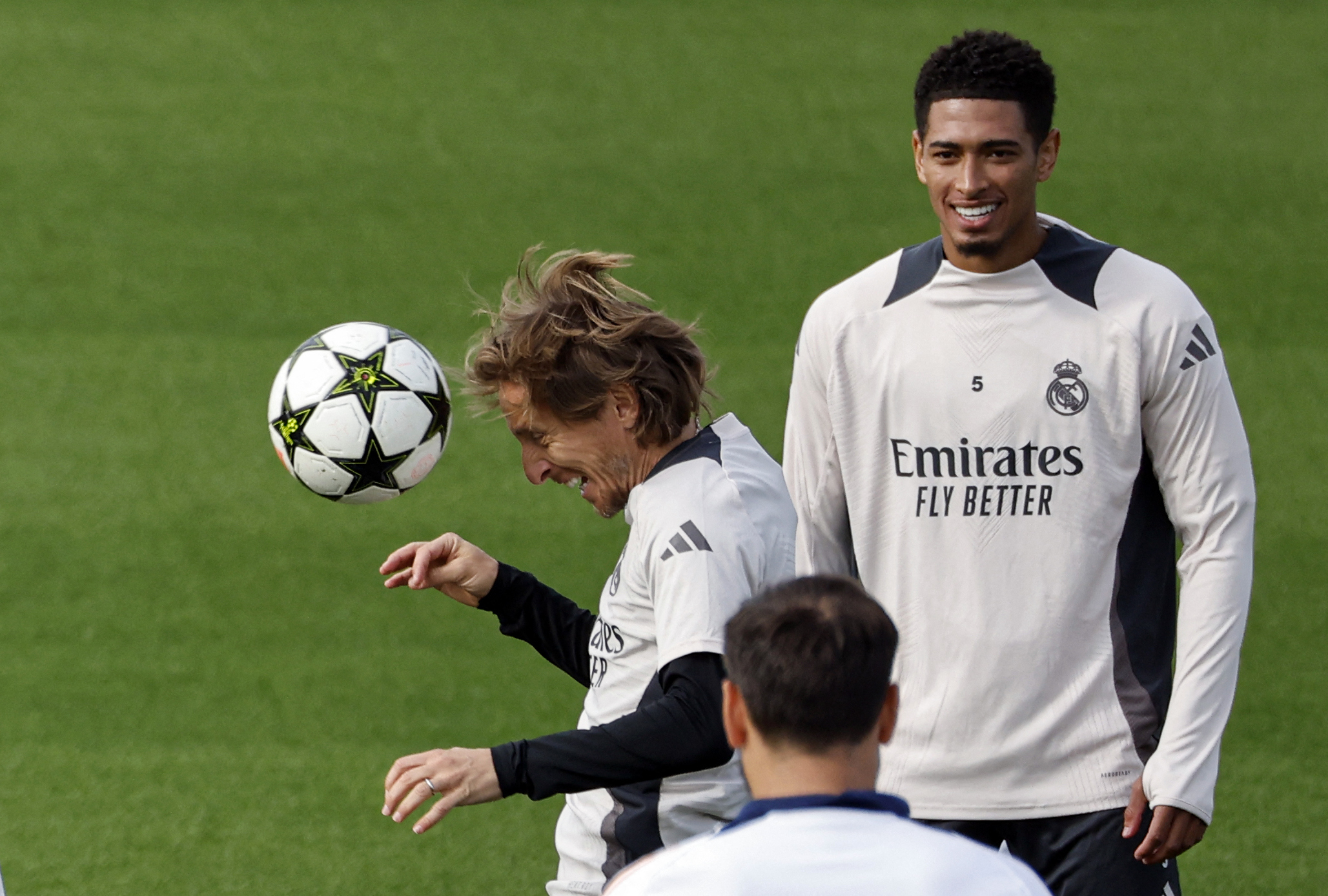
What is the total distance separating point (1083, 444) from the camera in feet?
9.92

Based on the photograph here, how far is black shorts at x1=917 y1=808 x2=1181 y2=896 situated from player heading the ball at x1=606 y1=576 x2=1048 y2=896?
1296 millimetres

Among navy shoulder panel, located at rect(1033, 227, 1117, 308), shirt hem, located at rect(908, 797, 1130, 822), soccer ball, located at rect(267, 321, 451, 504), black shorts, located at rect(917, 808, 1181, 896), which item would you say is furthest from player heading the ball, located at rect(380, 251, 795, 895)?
soccer ball, located at rect(267, 321, 451, 504)

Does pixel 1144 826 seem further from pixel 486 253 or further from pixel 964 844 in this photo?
pixel 486 253

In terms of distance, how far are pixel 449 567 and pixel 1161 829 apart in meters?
1.44

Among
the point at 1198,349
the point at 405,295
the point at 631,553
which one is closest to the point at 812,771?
the point at 631,553

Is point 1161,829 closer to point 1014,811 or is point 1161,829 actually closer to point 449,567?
point 1014,811

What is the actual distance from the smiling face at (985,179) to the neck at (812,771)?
149 centimetres

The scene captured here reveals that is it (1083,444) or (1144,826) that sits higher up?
(1083,444)

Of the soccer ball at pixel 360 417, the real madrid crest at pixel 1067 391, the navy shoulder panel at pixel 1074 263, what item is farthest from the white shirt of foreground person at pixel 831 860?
the soccer ball at pixel 360 417

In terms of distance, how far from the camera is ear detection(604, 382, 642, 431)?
2941 millimetres

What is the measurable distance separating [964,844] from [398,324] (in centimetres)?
703

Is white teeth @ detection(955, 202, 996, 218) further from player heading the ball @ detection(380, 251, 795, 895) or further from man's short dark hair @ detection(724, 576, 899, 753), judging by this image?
man's short dark hair @ detection(724, 576, 899, 753)

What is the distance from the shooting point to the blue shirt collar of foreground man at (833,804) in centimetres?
171

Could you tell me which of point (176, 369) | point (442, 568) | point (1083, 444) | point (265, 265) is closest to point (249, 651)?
point (176, 369)
